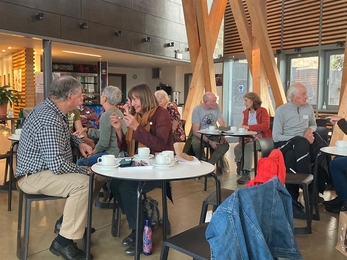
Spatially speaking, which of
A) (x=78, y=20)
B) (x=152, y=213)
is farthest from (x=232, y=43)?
(x=152, y=213)

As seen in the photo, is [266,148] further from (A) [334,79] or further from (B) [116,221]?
(A) [334,79]

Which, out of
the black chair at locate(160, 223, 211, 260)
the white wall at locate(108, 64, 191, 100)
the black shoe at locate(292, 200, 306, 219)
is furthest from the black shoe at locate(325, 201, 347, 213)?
the white wall at locate(108, 64, 191, 100)

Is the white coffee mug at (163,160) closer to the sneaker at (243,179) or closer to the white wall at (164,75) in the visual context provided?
the sneaker at (243,179)

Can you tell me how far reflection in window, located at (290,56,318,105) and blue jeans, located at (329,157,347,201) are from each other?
19.0 feet

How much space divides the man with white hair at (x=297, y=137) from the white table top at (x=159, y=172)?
1538mm

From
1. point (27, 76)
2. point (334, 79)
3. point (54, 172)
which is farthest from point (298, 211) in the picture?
point (27, 76)

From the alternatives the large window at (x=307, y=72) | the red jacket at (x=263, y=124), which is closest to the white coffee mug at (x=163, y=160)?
the red jacket at (x=263, y=124)

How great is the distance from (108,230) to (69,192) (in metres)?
0.86

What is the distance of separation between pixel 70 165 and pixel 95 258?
70 centimetres

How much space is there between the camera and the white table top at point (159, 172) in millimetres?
2025

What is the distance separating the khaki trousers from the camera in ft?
7.72

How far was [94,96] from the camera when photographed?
42.0ft

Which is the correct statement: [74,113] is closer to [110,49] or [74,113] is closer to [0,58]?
[110,49]

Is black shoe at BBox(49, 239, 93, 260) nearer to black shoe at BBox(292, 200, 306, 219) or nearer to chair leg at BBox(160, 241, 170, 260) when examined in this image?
chair leg at BBox(160, 241, 170, 260)
